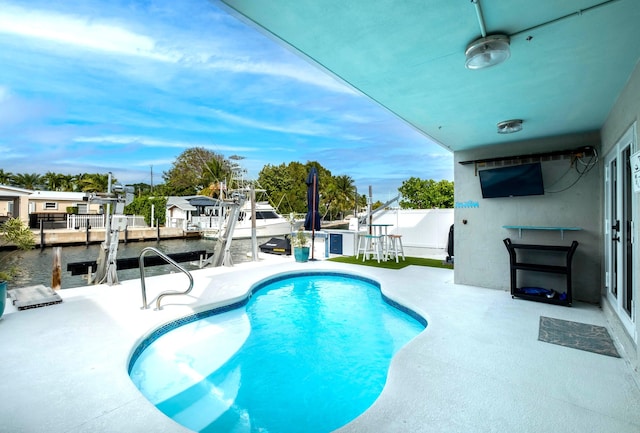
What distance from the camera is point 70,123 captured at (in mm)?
30344

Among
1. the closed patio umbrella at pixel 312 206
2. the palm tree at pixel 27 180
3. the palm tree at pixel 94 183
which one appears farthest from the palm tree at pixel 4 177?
the closed patio umbrella at pixel 312 206

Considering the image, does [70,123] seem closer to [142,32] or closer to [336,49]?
[142,32]

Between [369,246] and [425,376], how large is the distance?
634 centimetres

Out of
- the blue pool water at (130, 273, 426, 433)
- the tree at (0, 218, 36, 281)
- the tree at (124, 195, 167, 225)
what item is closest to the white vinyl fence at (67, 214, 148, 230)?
the tree at (124, 195, 167, 225)

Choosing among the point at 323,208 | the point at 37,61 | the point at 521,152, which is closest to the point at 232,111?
the point at 323,208

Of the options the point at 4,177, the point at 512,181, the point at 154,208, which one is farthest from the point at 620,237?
the point at 4,177

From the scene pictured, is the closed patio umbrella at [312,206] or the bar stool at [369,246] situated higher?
the closed patio umbrella at [312,206]

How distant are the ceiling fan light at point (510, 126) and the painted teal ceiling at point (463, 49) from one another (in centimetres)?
29

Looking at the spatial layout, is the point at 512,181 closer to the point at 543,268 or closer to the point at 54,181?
the point at 543,268

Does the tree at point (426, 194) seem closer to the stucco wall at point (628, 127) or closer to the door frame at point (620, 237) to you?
the door frame at point (620, 237)

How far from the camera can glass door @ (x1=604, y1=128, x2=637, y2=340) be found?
121 inches

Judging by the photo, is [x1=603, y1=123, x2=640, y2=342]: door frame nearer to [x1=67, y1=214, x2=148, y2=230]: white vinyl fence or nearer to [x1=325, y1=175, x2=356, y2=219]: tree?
[x1=67, y1=214, x2=148, y2=230]: white vinyl fence

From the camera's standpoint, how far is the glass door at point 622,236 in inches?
121

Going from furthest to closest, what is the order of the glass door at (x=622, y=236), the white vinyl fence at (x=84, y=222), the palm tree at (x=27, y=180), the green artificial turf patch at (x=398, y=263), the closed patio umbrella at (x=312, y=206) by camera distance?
the palm tree at (x=27, y=180) → the white vinyl fence at (x=84, y=222) → the closed patio umbrella at (x=312, y=206) → the green artificial turf patch at (x=398, y=263) → the glass door at (x=622, y=236)
